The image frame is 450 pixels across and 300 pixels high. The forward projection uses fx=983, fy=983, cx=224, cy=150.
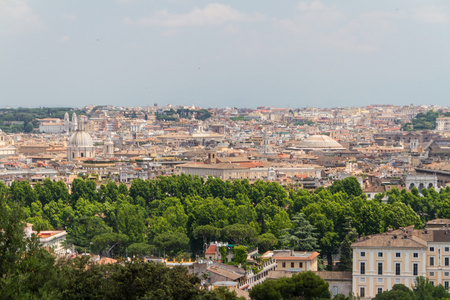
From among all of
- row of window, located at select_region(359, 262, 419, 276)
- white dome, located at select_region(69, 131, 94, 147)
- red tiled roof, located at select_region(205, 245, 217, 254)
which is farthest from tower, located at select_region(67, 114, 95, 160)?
row of window, located at select_region(359, 262, 419, 276)

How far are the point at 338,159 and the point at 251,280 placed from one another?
223 ft

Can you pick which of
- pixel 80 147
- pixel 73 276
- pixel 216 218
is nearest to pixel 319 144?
pixel 80 147

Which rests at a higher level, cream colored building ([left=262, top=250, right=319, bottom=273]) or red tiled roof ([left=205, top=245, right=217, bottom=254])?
cream colored building ([left=262, top=250, right=319, bottom=273])

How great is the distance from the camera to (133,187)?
58.3 meters

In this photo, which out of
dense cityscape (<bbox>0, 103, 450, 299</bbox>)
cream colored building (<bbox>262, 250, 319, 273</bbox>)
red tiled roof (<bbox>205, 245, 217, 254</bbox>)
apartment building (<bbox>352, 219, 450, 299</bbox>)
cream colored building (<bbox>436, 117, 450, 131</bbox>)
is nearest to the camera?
dense cityscape (<bbox>0, 103, 450, 299</bbox>)

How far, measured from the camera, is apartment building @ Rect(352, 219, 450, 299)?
110 feet

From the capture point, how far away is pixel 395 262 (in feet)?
110

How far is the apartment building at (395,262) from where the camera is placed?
110 feet

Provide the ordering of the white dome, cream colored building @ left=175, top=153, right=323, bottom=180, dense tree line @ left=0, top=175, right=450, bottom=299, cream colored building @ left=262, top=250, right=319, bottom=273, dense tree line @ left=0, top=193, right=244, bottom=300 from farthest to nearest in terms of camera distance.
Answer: the white dome
cream colored building @ left=175, top=153, right=323, bottom=180
dense tree line @ left=0, top=175, right=450, bottom=299
cream colored building @ left=262, top=250, right=319, bottom=273
dense tree line @ left=0, top=193, right=244, bottom=300

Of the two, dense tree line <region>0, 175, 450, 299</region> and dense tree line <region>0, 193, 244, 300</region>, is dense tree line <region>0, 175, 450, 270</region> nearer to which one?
dense tree line <region>0, 175, 450, 299</region>

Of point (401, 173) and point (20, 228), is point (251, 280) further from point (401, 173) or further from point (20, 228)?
point (401, 173)

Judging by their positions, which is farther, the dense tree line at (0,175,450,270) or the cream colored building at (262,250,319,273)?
the dense tree line at (0,175,450,270)

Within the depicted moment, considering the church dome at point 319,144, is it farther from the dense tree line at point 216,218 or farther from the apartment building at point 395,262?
the apartment building at point 395,262

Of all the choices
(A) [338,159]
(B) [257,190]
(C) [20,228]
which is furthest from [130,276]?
(A) [338,159]
